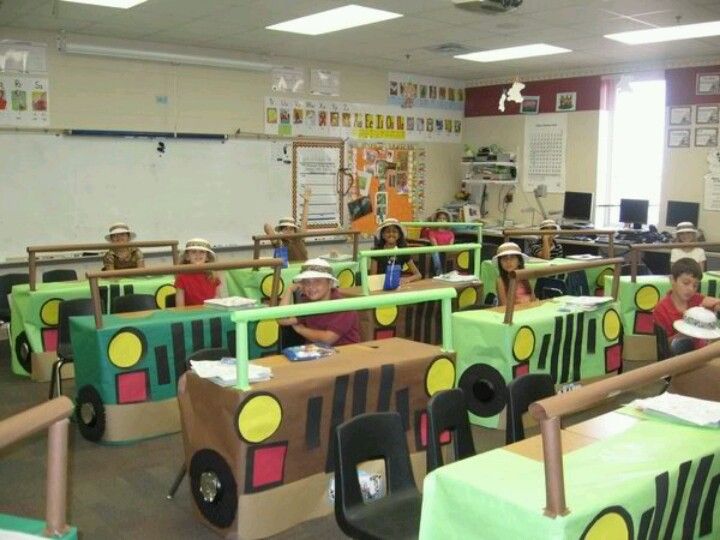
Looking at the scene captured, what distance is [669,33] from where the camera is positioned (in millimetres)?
7578

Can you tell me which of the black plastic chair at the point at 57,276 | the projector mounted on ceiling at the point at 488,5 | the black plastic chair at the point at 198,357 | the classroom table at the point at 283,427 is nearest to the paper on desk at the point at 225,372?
the classroom table at the point at 283,427

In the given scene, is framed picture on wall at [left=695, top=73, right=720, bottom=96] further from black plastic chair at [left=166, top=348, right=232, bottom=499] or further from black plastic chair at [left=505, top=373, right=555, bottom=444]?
black plastic chair at [left=166, top=348, right=232, bottom=499]

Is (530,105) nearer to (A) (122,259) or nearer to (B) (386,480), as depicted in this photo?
(A) (122,259)

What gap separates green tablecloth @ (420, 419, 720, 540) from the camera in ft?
6.75

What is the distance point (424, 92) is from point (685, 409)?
8.65m

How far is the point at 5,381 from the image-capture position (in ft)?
19.9

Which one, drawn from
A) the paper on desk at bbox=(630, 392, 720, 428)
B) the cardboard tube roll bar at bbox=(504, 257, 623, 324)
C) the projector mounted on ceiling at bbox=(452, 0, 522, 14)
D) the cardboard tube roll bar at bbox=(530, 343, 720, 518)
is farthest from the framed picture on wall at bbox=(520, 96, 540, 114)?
the cardboard tube roll bar at bbox=(530, 343, 720, 518)

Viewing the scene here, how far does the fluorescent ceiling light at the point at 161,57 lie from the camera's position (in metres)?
7.54

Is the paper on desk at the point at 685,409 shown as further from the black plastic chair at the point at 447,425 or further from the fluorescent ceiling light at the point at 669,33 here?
the fluorescent ceiling light at the point at 669,33

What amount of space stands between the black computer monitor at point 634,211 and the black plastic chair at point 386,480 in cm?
731

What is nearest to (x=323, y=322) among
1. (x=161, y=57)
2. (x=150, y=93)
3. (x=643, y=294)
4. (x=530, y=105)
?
(x=643, y=294)

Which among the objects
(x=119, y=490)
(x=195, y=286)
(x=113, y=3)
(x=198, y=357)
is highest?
(x=113, y=3)

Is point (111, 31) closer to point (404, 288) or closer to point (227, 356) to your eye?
point (404, 288)

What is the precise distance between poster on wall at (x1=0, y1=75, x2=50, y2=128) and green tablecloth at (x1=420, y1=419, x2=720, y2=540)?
640 cm
